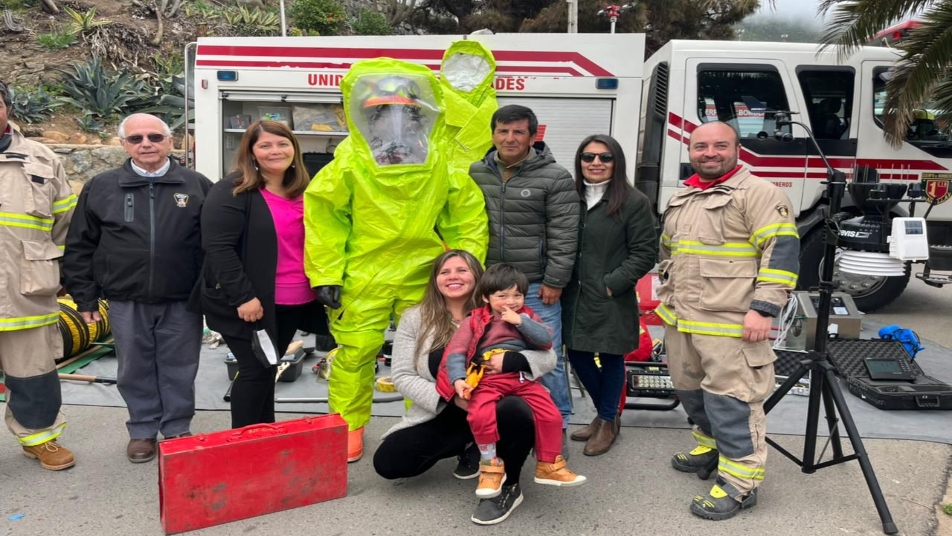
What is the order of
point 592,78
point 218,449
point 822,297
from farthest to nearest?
point 592,78, point 822,297, point 218,449

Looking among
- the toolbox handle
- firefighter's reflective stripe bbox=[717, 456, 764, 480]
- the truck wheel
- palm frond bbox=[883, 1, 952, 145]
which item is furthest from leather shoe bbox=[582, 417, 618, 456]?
palm frond bbox=[883, 1, 952, 145]

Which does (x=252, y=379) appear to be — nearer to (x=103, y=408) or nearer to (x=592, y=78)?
(x=103, y=408)

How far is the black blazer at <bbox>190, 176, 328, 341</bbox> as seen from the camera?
306 centimetres

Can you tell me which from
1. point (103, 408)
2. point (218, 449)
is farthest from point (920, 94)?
point (103, 408)

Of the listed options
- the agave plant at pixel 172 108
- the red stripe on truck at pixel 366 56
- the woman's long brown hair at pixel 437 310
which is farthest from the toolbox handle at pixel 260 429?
the agave plant at pixel 172 108

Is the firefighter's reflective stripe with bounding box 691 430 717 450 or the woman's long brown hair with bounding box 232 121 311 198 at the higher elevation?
the woman's long brown hair with bounding box 232 121 311 198

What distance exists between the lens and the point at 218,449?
2715 mm

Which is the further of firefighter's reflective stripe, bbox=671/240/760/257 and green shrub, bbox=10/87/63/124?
green shrub, bbox=10/87/63/124

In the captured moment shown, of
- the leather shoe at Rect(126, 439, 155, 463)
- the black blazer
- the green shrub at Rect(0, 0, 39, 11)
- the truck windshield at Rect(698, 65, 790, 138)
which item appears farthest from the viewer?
the green shrub at Rect(0, 0, 39, 11)

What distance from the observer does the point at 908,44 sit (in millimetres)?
5836

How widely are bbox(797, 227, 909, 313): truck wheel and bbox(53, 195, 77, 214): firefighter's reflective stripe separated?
5.86 m

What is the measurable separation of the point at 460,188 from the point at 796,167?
4273 millimetres

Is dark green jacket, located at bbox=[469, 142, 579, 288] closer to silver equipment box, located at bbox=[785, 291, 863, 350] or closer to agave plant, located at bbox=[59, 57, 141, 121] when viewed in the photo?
silver equipment box, located at bbox=[785, 291, 863, 350]

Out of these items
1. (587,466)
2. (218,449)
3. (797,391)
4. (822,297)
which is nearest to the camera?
(218,449)
